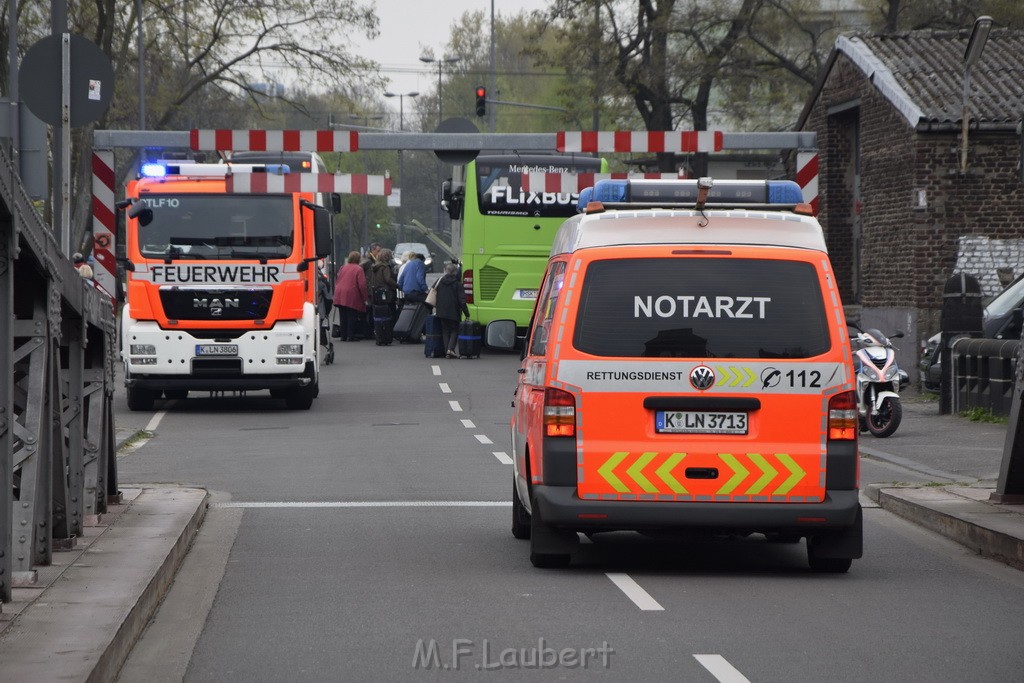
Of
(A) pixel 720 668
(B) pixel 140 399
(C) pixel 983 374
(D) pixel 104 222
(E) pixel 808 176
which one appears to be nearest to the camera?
(A) pixel 720 668

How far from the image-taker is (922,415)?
22453mm

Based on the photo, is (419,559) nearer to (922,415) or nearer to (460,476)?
(460,476)

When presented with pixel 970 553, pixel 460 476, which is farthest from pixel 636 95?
pixel 970 553

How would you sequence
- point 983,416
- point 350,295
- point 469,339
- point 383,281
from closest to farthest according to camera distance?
point 983,416
point 469,339
point 383,281
point 350,295

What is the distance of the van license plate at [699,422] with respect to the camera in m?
9.31

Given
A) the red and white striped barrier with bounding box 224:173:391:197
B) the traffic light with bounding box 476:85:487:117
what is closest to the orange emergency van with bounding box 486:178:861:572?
the red and white striped barrier with bounding box 224:173:391:197

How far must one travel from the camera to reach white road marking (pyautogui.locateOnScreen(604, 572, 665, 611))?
8547mm

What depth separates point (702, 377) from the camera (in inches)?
367

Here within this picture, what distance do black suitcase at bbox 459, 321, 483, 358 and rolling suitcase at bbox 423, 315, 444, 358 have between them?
433 millimetres

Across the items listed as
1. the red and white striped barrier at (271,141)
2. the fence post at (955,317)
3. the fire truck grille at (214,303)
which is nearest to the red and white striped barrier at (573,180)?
the red and white striped barrier at (271,141)

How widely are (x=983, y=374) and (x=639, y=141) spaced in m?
5.76

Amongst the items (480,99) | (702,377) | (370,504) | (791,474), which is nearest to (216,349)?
(370,504)

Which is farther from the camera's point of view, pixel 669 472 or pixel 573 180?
pixel 573 180

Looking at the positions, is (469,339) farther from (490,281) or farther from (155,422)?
(155,422)
